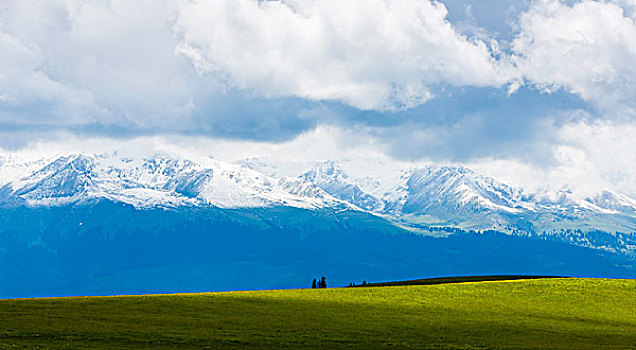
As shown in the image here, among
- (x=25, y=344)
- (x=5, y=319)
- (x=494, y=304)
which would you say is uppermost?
(x=494, y=304)

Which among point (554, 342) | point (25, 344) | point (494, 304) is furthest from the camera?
point (494, 304)

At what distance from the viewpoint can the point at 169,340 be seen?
74.5 meters

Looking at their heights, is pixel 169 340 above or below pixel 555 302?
below

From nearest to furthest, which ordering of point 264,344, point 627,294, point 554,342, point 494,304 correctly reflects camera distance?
point 264,344 → point 554,342 → point 494,304 → point 627,294

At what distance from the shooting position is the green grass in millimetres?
75812

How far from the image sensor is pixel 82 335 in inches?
2953

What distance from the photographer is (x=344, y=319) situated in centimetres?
9450

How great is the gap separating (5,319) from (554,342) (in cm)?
5537

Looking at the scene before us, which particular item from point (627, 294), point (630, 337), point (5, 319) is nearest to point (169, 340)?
point (5, 319)

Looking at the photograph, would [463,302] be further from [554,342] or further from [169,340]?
[169,340]

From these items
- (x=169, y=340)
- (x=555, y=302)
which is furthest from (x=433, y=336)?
(x=555, y=302)

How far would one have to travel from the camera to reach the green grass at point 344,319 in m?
75.8

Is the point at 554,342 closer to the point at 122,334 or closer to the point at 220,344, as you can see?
the point at 220,344

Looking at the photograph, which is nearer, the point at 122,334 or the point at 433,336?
the point at 122,334
